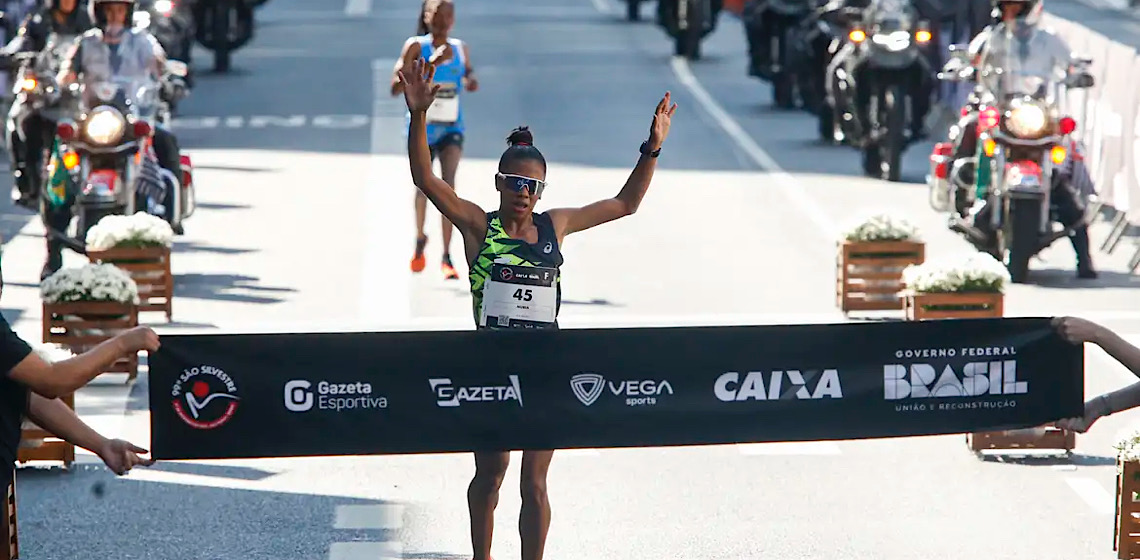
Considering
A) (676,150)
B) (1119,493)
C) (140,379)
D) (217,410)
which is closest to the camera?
(217,410)

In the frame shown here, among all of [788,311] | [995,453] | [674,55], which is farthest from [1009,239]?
[674,55]

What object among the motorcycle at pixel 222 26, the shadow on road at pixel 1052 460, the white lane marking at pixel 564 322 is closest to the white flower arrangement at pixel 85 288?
the white lane marking at pixel 564 322

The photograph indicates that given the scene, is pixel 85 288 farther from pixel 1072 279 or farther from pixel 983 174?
pixel 1072 279

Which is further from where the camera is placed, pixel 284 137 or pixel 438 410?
pixel 284 137

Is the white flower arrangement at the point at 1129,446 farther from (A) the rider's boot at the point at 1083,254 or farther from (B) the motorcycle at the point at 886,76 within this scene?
(B) the motorcycle at the point at 886,76

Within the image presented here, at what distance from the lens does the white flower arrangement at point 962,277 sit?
13.8 metres

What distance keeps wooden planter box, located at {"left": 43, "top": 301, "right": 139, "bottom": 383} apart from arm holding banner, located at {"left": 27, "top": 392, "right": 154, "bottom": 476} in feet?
19.8

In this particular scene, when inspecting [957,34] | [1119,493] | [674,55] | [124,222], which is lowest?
[674,55]

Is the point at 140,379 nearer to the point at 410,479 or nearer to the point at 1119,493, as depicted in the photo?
the point at 410,479

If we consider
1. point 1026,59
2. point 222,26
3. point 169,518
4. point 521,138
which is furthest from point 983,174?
point 222,26

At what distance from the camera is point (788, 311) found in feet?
55.3

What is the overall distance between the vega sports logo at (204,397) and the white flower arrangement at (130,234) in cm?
747

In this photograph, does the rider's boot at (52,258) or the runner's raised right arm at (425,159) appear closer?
the runner's raised right arm at (425,159)

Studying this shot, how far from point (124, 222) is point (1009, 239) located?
6.53m
